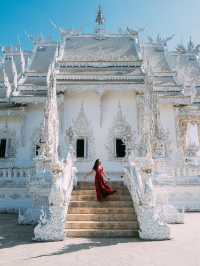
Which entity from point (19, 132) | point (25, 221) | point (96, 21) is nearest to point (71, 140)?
point (19, 132)

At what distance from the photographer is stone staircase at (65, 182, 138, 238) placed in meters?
5.61

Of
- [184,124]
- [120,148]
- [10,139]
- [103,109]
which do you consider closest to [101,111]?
[103,109]

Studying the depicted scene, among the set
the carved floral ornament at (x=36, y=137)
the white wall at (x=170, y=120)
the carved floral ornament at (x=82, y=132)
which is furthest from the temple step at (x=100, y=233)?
the carved floral ornament at (x=36, y=137)

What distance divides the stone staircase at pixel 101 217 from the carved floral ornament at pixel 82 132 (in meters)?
5.65

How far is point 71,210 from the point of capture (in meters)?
6.36

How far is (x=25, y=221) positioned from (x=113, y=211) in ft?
7.87

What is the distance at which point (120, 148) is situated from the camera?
43.2 ft

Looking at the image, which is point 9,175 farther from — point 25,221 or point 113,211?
point 113,211

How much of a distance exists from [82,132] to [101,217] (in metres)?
7.22

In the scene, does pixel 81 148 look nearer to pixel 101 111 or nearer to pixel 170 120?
pixel 101 111

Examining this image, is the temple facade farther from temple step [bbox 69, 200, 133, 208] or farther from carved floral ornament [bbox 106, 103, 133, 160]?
temple step [bbox 69, 200, 133, 208]

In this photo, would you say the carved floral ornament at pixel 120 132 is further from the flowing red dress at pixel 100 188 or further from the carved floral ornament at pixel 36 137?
the flowing red dress at pixel 100 188

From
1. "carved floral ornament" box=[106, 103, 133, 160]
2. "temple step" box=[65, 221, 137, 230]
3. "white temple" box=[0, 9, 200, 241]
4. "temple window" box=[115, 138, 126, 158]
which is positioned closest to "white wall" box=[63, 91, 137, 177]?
"white temple" box=[0, 9, 200, 241]

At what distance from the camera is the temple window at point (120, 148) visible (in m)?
13.1
